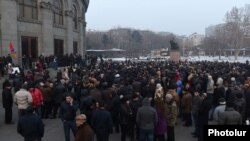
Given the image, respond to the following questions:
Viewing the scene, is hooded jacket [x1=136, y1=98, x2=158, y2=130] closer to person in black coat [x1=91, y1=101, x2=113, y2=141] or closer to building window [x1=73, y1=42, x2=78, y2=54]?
person in black coat [x1=91, y1=101, x2=113, y2=141]

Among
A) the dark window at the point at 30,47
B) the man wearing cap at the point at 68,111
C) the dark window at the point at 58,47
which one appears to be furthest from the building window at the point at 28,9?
the man wearing cap at the point at 68,111

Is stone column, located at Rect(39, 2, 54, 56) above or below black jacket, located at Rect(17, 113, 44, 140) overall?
above

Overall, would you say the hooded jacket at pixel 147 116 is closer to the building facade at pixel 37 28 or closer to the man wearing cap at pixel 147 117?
the man wearing cap at pixel 147 117

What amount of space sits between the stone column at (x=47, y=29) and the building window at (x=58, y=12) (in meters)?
2.55

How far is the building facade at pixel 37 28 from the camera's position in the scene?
28.2 meters

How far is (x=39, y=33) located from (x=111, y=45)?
98349mm

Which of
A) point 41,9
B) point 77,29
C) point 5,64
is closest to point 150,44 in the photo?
point 77,29

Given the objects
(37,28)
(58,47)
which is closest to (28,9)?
(37,28)

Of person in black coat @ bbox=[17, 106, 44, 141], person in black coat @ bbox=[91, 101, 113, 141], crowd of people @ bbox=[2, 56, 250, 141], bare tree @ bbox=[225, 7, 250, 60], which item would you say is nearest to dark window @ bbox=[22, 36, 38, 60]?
crowd of people @ bbox=[2, 56, 250, 141]

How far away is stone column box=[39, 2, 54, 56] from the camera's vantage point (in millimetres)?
34312

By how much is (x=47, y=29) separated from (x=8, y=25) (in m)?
7.08

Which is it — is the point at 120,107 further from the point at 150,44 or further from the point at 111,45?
the point at 150,44

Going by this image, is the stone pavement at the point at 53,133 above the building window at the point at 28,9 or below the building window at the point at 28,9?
below

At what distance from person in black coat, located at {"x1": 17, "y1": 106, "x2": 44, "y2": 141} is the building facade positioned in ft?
64.7
